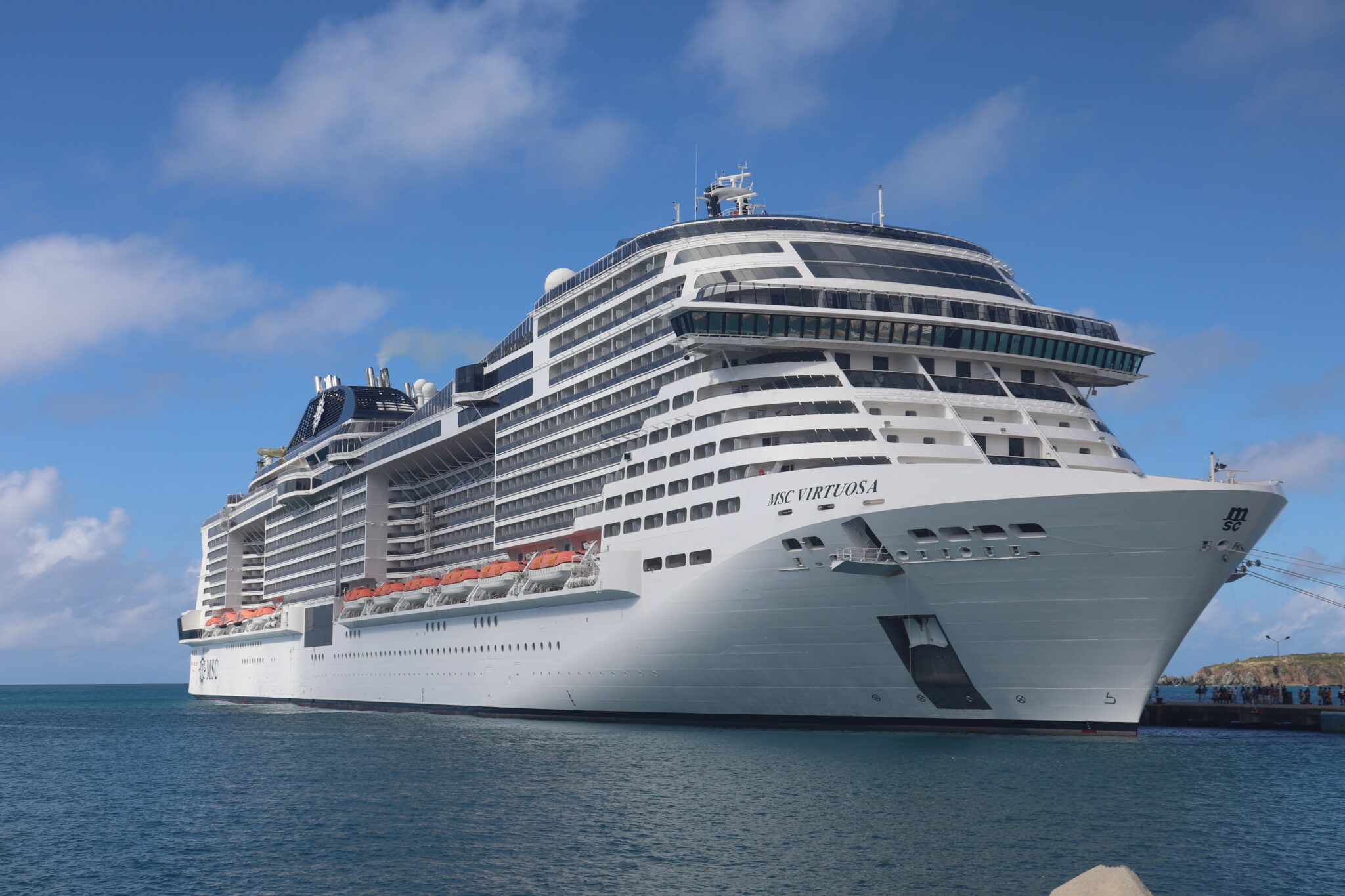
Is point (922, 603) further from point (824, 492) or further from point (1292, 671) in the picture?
point (1292, 671)

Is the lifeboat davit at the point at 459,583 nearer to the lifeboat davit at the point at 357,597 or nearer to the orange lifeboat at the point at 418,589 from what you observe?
the orange lifeboat at the point at 418,589

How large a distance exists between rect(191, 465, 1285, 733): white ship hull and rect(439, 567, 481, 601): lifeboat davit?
1057cm

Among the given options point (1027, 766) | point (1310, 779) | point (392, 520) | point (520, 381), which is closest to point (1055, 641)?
point (1027, 766)

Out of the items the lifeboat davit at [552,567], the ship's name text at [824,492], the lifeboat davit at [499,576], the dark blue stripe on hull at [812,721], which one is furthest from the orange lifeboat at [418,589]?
the ship's name text at [824,492]

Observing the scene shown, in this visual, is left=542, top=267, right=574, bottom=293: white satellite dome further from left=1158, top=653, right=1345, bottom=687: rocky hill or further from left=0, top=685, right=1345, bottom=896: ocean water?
left=1158, top=653, right=1345, bottom=687: rocky hill

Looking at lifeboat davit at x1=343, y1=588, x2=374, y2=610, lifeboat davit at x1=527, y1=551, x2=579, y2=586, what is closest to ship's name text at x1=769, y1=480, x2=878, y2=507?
lifeboat davit at x1=527, y1=551, x2=579, y2=586

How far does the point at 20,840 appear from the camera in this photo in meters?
25.7

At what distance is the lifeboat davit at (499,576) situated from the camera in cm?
4781

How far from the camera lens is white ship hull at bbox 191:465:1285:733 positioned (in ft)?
98.0

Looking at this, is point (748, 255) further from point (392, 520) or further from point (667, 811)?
point (392, 520)

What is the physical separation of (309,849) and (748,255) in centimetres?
2591

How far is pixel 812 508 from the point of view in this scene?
33.4 meters

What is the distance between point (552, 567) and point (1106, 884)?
3409cm

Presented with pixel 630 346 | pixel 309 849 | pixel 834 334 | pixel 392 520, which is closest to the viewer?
pixel 309 849
